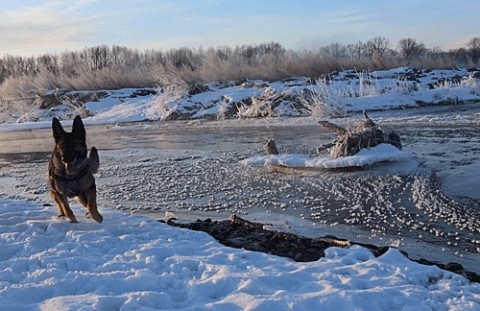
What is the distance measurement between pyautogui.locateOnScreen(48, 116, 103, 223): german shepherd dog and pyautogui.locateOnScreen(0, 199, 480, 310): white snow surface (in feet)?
2.22

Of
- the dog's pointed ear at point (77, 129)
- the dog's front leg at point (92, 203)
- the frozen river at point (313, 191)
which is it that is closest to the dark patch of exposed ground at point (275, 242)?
the frozen river at point (313, 191)

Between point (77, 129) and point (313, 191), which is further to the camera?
point (313, 191)

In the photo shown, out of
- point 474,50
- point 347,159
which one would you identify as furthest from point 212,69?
point 474,50

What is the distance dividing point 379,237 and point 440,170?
12.7ft

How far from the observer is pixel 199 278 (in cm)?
403

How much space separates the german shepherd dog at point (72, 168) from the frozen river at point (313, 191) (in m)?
1.26

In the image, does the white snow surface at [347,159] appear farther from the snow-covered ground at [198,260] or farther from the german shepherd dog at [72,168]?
the german shepherd dog at [72,168]

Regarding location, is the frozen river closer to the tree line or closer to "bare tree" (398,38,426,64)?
the tree line

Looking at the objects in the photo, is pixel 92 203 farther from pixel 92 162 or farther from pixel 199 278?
pixel 199 278

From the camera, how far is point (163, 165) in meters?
11.6

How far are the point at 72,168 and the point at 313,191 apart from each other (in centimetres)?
377

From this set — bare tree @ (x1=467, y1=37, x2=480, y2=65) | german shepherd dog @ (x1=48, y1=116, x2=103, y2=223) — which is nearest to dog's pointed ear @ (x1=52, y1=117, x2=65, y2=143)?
german shepherd dog @ (x1=48, y1=116, x2=103, y2=223)

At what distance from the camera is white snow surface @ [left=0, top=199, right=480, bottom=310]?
3.44 metres

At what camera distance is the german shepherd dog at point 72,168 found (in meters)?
5.69
